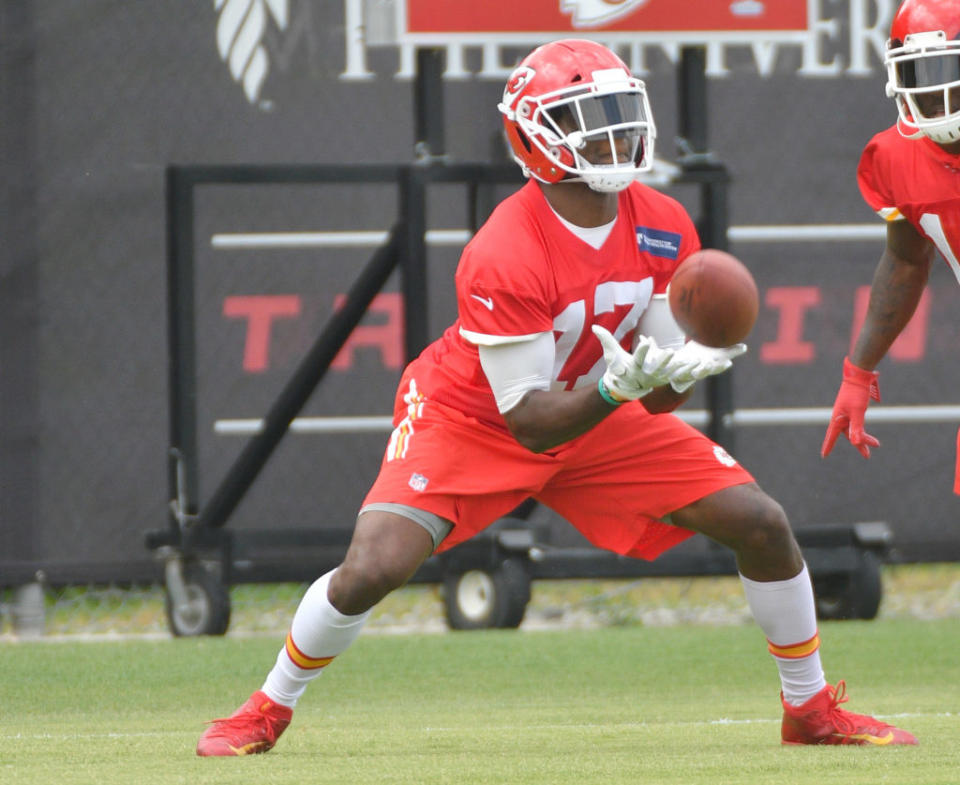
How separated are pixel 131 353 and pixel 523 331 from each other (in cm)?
375

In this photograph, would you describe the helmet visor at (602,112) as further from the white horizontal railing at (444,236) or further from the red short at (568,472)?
the white horizontal railing at (444,236)

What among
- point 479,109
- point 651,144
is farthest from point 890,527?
point 651,144

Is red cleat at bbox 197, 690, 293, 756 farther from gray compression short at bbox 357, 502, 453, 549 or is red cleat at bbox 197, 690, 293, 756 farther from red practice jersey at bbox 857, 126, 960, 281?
red practice jersey at bbox 857, 126, 960, 281

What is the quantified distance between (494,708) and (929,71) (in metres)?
2.24

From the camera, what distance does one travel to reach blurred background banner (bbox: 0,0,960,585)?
7.68 m

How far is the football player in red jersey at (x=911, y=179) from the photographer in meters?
4.45

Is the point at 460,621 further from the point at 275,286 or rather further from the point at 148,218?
the point at 148,218

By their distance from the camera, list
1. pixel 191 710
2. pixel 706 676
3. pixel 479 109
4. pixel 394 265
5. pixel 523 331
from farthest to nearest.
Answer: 1. pixel 479 109
2. pixel 394 265
3. pixel 706 676
4. pixel 191 710
5. pixel 523 331

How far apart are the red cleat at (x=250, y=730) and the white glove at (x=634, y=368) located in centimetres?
112

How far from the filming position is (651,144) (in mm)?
4516

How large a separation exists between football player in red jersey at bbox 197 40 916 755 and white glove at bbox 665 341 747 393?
220 mm

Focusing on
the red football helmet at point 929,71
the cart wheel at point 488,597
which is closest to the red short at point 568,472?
the red football helmet at point 929,71

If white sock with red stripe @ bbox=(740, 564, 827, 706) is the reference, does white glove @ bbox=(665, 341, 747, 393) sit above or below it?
above

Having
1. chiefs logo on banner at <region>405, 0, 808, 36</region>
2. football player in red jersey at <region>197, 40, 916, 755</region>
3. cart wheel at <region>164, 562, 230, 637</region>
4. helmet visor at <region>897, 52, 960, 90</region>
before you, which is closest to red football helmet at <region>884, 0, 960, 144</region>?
helmet visor at <region>897, 52, 960, 90</region>
